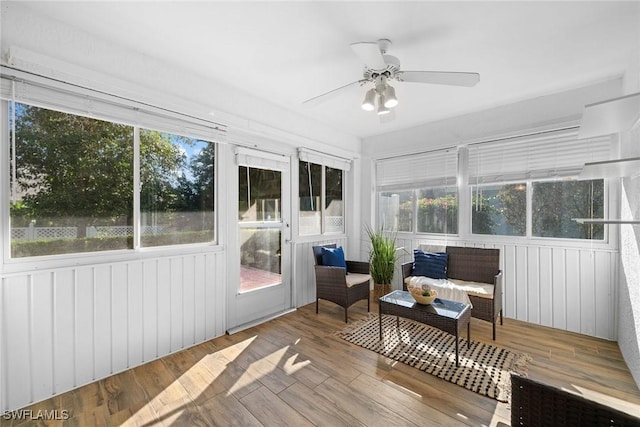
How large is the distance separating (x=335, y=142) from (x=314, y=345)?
2.83 metres

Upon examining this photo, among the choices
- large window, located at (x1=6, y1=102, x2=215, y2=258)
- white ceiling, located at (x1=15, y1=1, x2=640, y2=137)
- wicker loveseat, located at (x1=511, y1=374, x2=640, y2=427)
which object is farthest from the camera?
large window, located at (x1=6, y1=102, x2=215, y2=258)

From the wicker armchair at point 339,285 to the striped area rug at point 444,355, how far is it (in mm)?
314

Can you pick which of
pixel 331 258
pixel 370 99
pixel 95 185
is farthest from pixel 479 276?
pixel 95 185

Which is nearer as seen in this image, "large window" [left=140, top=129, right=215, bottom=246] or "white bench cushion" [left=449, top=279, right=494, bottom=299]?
"large window" [left=140, top=129, right=215, bottom=246]

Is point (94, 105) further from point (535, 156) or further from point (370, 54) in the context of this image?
point (535, 156)

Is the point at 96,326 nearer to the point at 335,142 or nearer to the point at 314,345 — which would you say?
the point at 314,345

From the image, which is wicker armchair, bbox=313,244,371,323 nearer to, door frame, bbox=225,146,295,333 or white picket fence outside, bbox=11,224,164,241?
door frame, bbox=225,146,295,333

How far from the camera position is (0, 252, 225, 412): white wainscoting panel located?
5.95ft

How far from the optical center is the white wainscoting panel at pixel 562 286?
2736 millimetres

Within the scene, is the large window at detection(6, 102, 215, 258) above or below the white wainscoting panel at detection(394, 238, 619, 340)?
above

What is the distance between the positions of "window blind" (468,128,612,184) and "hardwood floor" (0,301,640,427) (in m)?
1.76

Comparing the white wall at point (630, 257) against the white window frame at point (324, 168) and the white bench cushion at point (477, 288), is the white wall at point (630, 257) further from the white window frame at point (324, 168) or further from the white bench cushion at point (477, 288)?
the white window frame at point (324, 168)

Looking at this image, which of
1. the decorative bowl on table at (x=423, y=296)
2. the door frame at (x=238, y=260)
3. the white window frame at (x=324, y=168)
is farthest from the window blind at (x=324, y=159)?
the decorative bowl on table at (x=423, y=296)

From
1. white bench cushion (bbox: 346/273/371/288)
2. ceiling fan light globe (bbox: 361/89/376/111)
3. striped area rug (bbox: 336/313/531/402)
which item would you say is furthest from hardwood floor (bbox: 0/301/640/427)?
ceiling fan light globe (bbox: 361/89/376/111)
